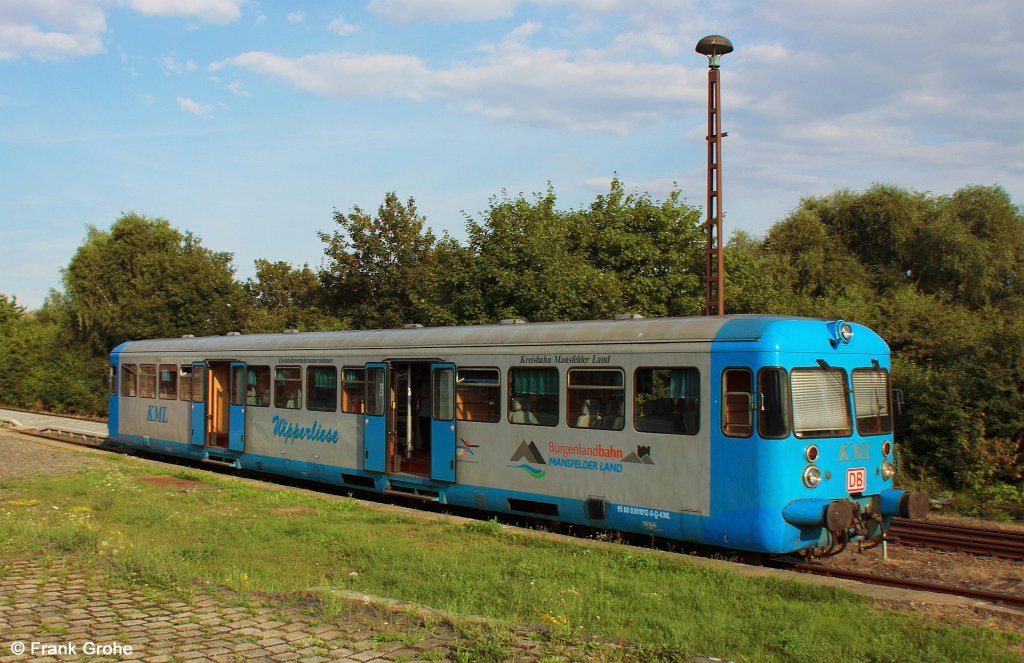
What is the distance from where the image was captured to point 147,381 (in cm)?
2130

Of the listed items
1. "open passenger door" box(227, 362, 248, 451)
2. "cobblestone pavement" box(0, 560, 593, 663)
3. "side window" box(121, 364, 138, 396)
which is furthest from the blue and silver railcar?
"side window" box(121, 364, 138, 396)

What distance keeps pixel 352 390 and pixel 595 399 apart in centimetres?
543

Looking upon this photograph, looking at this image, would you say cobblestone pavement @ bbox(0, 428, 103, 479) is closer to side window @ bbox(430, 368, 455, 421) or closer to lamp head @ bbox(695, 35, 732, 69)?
side window @ bbox(430, 368, 455, 421)

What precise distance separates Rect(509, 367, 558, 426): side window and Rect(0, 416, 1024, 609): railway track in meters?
3.33

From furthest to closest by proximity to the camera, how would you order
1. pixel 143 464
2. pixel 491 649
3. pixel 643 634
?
1. pixel 143 464
2. pixel 643 634
3. pixel 491 649

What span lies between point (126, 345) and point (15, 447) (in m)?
3.83

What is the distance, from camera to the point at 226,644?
19.0 feet

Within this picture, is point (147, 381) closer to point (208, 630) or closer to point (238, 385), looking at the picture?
point (238, 385)

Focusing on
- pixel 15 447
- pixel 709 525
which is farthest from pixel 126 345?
pixel 709 525

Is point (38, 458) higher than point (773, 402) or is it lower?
lower

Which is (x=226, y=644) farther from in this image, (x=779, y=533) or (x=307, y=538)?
(x=779, y=533)

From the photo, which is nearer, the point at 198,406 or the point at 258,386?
the point at 258,386

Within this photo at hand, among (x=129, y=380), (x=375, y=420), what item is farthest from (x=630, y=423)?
(x=129, y=380)

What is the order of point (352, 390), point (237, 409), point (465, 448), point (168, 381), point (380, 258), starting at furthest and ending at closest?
point (380, 258) < point (168, 381) < point (237, 409) < point (352, 390) < point (465, 448)
